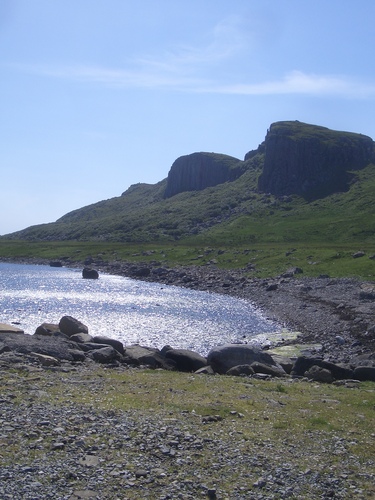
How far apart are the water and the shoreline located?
150 inches

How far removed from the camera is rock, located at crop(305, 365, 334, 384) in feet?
111

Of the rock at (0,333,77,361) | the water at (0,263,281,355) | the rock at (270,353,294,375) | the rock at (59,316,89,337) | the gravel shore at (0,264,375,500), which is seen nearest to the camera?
the gravel shore at (0,264,375,500)

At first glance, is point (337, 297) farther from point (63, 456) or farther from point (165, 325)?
point (63, 456)

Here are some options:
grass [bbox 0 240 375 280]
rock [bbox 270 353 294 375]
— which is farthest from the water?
grass [bbox 0 240 375 280]

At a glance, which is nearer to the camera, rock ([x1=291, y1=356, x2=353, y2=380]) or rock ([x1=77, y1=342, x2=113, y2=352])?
rock ([x1=291, y1=356, x2=353, y2=380])

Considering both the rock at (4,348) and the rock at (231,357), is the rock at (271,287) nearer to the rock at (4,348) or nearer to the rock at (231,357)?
the rock at (231,357)

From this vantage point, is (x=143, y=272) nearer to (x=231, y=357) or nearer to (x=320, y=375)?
(x=231, y=357)

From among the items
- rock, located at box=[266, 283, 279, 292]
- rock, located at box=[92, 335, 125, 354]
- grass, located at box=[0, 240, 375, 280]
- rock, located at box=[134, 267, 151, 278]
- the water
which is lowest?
the water

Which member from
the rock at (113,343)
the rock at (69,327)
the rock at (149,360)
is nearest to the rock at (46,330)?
the rock at (69,327)

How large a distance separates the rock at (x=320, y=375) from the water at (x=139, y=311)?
21.1m

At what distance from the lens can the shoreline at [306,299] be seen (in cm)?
5572

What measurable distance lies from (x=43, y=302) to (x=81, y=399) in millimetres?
73187

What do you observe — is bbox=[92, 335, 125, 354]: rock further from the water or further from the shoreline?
the shoreline

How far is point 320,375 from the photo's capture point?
34031 mm
